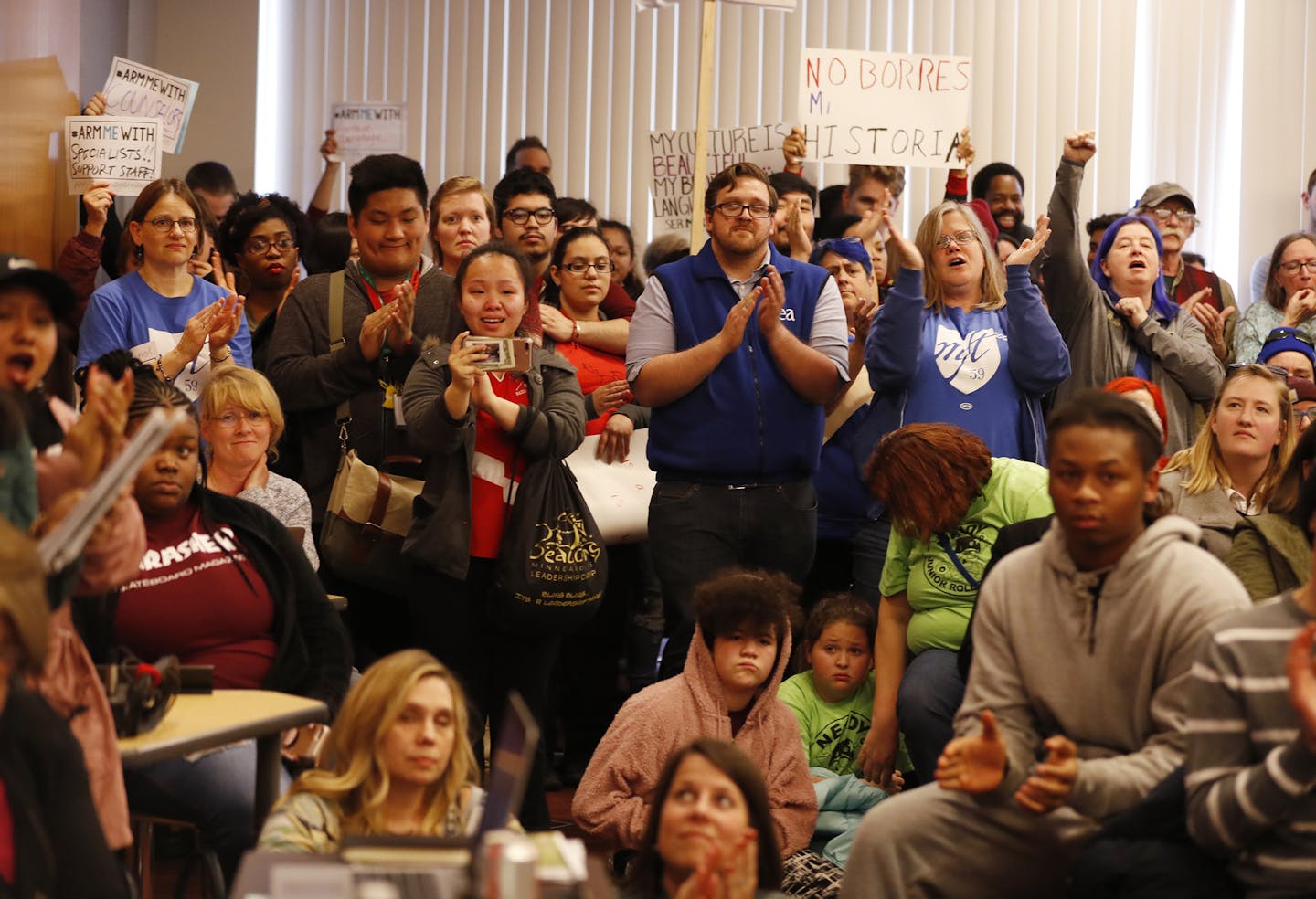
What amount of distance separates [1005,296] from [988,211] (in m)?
1.52

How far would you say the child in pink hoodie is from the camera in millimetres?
3562

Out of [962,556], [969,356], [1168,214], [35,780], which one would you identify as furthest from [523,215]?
[35,780]

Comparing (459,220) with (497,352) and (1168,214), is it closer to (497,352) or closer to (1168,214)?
(497,352)

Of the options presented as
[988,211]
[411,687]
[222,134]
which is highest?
[222,134]

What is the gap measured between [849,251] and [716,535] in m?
1.34

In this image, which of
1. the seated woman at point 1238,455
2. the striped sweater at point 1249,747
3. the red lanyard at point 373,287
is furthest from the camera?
the red lanyard at point 373,287

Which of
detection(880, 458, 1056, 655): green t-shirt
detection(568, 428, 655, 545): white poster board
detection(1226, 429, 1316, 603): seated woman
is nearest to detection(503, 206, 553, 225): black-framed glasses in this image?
detection(568, 428, 655, 545): white poster board

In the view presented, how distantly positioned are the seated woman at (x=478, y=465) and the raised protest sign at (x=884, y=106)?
155cm

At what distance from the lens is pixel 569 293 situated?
4926mm

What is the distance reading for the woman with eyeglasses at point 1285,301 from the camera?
5.64 metres

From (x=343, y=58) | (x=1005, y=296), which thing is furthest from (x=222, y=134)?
(x=1005, y=296)

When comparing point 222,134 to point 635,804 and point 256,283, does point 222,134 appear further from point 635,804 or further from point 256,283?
point 635,804

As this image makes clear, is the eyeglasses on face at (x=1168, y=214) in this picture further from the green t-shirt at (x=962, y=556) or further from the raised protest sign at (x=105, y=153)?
the raised protest sign at (x=105, y=153)

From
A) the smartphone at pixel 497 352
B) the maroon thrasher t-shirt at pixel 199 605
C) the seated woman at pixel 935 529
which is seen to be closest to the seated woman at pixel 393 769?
the maroon thrasher t-shirt at pixel 199 605
